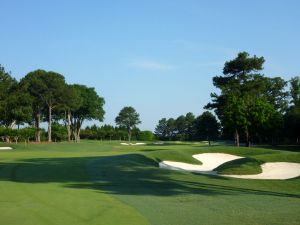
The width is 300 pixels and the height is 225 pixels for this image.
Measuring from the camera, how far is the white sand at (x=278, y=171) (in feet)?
83.3

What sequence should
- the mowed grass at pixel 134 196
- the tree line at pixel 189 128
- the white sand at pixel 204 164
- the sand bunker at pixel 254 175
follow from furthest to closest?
the tree line at pixel 189 128
the white sand at pixel 204 164
the sand bunker at pixel 254 175
the mowed grass at pixel 134 196

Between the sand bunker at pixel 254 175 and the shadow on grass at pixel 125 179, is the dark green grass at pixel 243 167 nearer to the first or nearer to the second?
the sand bunker at pixel 254 175

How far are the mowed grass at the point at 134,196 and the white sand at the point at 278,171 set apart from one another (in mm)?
707

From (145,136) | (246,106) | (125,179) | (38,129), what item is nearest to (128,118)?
(145,136)

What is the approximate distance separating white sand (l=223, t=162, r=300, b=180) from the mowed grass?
0.71m

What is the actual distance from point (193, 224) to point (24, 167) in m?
18.7

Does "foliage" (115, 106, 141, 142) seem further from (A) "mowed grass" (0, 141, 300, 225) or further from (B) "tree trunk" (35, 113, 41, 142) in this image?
(A) "mowed grass" (0, 141, 300, 225)

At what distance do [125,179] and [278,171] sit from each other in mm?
10522

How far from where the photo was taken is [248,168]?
26594 mm

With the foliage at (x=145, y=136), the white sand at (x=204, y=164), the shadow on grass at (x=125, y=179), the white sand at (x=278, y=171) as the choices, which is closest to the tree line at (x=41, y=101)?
the foliage at (x=145, y=136)

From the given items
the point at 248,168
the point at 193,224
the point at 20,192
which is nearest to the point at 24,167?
the point at 20,192

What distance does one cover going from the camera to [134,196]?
16.2m

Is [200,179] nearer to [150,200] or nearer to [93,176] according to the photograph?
[93,176]

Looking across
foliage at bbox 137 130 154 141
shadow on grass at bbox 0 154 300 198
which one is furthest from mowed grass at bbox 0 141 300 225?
foliage at bbox 137 130 154 141
